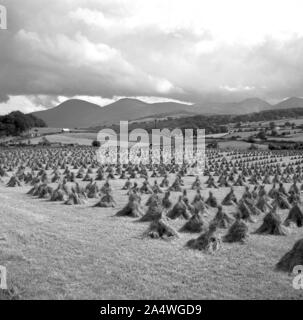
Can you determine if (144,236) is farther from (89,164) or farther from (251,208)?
(89,164)

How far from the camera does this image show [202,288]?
9.72 metres

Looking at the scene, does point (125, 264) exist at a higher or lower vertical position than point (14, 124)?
lower

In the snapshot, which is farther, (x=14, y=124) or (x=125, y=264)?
(x=14, y=124)

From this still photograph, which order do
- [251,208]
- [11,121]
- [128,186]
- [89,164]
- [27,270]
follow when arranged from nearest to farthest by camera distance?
[27,270] → [251,208] → [128,186] → [89,164] → [11,121]

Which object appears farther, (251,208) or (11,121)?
(11,121)

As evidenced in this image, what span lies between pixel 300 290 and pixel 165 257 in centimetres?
394

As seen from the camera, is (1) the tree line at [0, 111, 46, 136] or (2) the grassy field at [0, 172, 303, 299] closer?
(2) the grassy field at [0, 172, 303, 299]

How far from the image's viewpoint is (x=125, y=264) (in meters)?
11.4

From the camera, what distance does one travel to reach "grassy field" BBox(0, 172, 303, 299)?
9.53 metres

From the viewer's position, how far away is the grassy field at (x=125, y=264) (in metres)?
9.53

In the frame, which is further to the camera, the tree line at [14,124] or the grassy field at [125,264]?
the tree line at [14,124]

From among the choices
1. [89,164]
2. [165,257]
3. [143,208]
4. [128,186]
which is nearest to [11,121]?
[89,164]

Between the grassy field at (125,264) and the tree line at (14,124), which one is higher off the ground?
the tree line at (14,124)
